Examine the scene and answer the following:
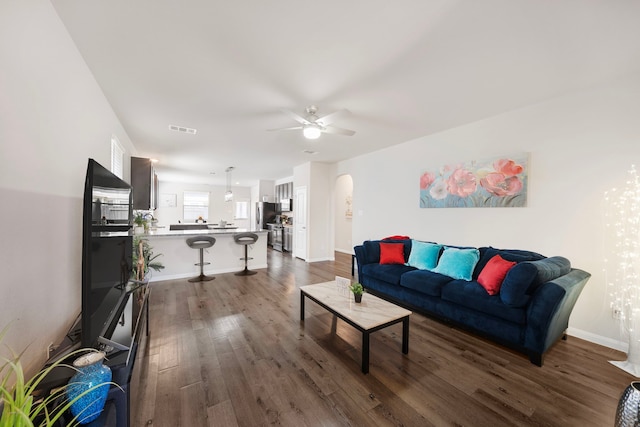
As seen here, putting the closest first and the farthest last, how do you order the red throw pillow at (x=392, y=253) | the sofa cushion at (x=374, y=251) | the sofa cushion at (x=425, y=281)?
the sofa cushion at (x=425, y=281) < the red throw pillow at (x=392, y=253) < the sofa cushion at (x=374, y=251)

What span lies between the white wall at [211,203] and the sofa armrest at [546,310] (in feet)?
36.2

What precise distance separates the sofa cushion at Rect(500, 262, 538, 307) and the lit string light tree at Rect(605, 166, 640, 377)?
963mm

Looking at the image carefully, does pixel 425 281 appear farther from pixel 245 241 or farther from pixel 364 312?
pixel 245 241

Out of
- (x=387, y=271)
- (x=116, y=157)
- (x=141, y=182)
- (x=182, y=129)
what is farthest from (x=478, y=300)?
(x=141, y=182)

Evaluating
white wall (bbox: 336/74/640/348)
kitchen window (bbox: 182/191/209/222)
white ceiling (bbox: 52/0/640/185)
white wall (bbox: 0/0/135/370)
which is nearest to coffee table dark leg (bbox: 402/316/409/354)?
white wall (bbox: 336/74/640/348)

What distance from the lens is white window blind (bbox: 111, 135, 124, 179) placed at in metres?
3.16

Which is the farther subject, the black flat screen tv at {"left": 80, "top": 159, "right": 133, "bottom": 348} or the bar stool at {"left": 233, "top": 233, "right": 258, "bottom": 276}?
the bar stool at {"left": 233, "top": 233, "right": 258, "bottom": 276}

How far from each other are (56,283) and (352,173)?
17.3 ft

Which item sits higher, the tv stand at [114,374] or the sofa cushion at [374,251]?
the sofa cushion at [374,251]

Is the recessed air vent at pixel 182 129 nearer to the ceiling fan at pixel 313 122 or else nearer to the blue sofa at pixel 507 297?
the ceiling fan at pixel 313 122

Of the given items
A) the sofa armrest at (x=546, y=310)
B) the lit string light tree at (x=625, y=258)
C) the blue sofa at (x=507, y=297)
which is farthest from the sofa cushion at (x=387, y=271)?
the lit string light tree at (x=625, y=258)

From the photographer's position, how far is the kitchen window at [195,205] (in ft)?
34.3

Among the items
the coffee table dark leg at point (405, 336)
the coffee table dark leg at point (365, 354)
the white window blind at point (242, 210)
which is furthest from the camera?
the white window blind at point (242, 210)

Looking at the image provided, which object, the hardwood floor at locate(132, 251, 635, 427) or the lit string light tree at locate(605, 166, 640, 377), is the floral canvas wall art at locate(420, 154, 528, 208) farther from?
the hardwood floor at locate(132, 251, 635, 427)
